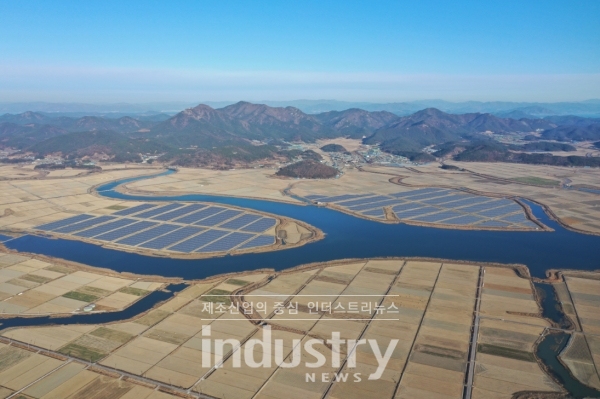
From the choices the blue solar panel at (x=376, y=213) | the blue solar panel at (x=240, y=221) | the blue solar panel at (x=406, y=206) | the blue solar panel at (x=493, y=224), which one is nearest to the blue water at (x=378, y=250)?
the blue solar panel at (x=493, y=224)

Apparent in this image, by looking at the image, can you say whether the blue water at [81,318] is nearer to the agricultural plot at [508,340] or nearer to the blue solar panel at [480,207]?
the agricultural plot at [508,340]

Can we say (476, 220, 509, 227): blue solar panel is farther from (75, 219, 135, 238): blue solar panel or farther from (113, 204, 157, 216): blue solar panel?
(113, 204, 157, 216): blue solar panel

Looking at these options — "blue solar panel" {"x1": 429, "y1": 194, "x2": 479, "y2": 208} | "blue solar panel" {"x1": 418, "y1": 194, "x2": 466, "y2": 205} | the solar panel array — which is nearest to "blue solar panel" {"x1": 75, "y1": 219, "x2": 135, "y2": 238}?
the solar panel array

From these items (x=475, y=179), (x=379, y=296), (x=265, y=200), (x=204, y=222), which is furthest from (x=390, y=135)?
(x=379, y=296)

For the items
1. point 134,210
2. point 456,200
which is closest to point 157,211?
point 134,210

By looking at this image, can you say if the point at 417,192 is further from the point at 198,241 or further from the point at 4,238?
the point at 4,238

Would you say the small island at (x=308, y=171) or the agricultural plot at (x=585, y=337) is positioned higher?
the small island at (x=308, y=171)
